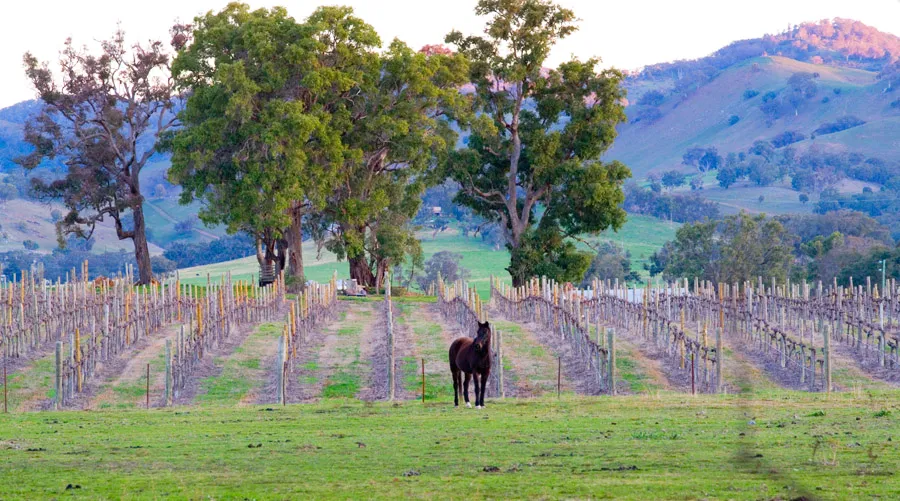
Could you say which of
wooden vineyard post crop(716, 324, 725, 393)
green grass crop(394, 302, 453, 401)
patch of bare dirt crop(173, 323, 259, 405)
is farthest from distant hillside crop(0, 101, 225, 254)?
wooden vineyard post crop(716, 324, 725, 393)

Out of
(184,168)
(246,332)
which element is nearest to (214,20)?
(184,168)

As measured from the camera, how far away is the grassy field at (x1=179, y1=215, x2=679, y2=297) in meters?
108

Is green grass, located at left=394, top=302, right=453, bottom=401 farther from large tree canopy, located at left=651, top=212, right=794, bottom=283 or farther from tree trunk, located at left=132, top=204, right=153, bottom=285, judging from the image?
large tree canopy, located at left=651, top=212, right=794, bottom=283

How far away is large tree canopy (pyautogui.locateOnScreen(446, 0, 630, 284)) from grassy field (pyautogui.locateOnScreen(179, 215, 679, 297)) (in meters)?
34.5

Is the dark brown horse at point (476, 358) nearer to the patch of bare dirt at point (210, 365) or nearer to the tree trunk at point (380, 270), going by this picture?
the patch of bare dirt at point (210, 365)

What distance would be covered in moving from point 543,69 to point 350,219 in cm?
1503

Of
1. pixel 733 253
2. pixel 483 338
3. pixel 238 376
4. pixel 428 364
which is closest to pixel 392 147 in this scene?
pixel 733 253

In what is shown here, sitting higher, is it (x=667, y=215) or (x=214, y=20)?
(x=214, y=20)

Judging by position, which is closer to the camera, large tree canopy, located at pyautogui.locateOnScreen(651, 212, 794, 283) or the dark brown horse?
the dark brown horse

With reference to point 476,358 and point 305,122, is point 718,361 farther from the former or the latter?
point 305,122

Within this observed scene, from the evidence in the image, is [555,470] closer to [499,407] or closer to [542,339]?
[499,407]

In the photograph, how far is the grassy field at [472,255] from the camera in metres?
108

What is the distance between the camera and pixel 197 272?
111 metres

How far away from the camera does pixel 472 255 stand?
116688 mm
